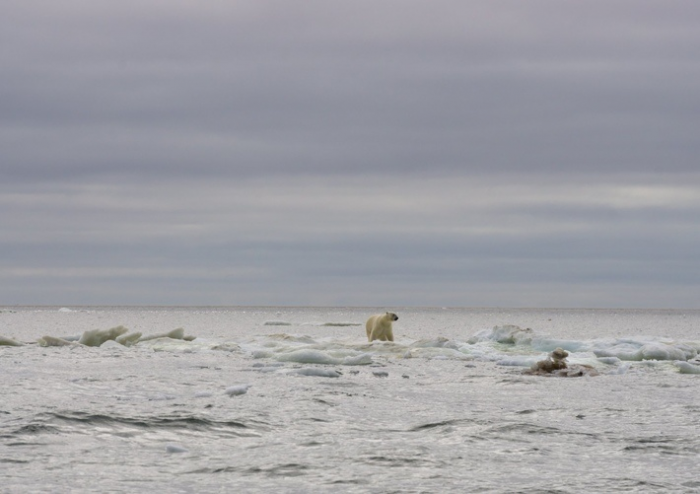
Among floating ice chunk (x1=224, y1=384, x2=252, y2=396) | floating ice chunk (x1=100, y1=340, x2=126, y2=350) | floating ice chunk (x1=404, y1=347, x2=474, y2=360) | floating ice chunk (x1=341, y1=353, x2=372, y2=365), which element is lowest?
floating ice chunk (x1=100, y1=340, x2=126, y2=350)

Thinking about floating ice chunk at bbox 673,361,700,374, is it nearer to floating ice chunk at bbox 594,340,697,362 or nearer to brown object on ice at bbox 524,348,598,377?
brown object on ice at bbox 524,348,598,377

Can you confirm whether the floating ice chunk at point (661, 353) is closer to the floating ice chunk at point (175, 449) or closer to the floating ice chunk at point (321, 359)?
the floating ice chunk at point (321, 359)

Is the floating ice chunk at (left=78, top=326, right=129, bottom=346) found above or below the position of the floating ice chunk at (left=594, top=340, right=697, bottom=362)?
below

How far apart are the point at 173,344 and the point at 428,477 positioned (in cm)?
1883

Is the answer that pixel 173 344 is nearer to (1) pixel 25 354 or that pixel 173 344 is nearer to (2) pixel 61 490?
(1) pixel 25 354

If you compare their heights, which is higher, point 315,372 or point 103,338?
point 315,372

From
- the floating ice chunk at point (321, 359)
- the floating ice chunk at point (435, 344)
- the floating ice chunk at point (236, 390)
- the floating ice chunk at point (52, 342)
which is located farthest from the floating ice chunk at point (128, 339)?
the floating ice chunk at point (236, 390)

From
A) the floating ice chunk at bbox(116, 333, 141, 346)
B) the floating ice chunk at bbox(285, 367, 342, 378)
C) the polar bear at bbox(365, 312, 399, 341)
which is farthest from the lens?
the polar bear at bbox(365, 312, 399, 341)

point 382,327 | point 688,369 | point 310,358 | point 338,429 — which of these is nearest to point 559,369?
point 688,369

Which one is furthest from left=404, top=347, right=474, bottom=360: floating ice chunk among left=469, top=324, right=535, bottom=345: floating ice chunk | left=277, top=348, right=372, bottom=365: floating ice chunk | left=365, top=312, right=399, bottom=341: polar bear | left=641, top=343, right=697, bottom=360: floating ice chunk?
left=365, top=312, right=399, bottom=341: polar bear

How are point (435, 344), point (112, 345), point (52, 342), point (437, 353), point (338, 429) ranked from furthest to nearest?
point (112, 345), point (435, 344), point (52, 342), point (437, 353), point (338, 429)

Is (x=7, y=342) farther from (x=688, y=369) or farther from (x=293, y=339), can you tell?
(x=688, y=369)

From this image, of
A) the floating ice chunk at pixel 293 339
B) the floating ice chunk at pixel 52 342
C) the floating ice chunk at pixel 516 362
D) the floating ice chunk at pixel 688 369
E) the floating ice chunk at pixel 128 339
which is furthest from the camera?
the floating ice chunk at pixel 293 339

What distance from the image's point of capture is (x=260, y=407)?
37.4ft
